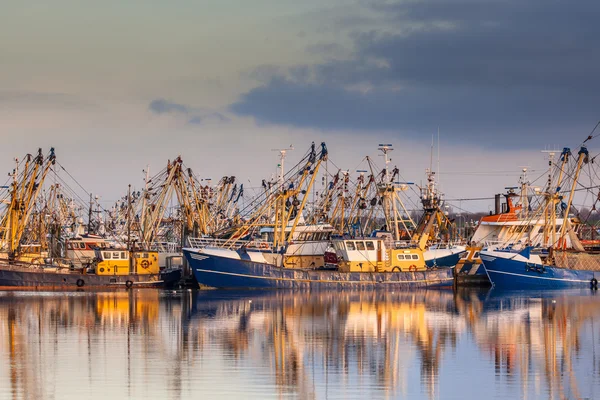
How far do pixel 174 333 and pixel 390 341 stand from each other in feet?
28.5

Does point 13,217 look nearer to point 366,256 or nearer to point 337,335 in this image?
point 366,256

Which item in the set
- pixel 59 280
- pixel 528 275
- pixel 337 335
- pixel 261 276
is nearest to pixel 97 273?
pixel 59 280

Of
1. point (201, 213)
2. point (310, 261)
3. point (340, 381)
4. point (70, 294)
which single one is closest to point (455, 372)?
point (340, 381)

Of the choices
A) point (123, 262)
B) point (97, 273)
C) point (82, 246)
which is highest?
point (82, 246)

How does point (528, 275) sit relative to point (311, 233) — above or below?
below

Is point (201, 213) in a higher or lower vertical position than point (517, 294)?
higher

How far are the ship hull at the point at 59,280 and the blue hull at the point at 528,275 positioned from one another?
2578 centimetres

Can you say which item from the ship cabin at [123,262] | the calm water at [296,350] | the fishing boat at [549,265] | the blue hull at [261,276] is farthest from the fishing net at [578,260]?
the ship cabin at [123,262]

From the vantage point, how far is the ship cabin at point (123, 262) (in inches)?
3029

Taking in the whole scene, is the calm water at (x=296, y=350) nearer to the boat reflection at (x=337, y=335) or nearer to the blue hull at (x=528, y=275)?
the boat reflection at (x=337, y=335)

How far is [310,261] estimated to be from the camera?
7906 centimetres

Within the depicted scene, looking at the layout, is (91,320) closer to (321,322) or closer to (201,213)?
(321,322)

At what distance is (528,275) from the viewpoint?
78.8 m

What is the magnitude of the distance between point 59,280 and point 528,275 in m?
34.3
